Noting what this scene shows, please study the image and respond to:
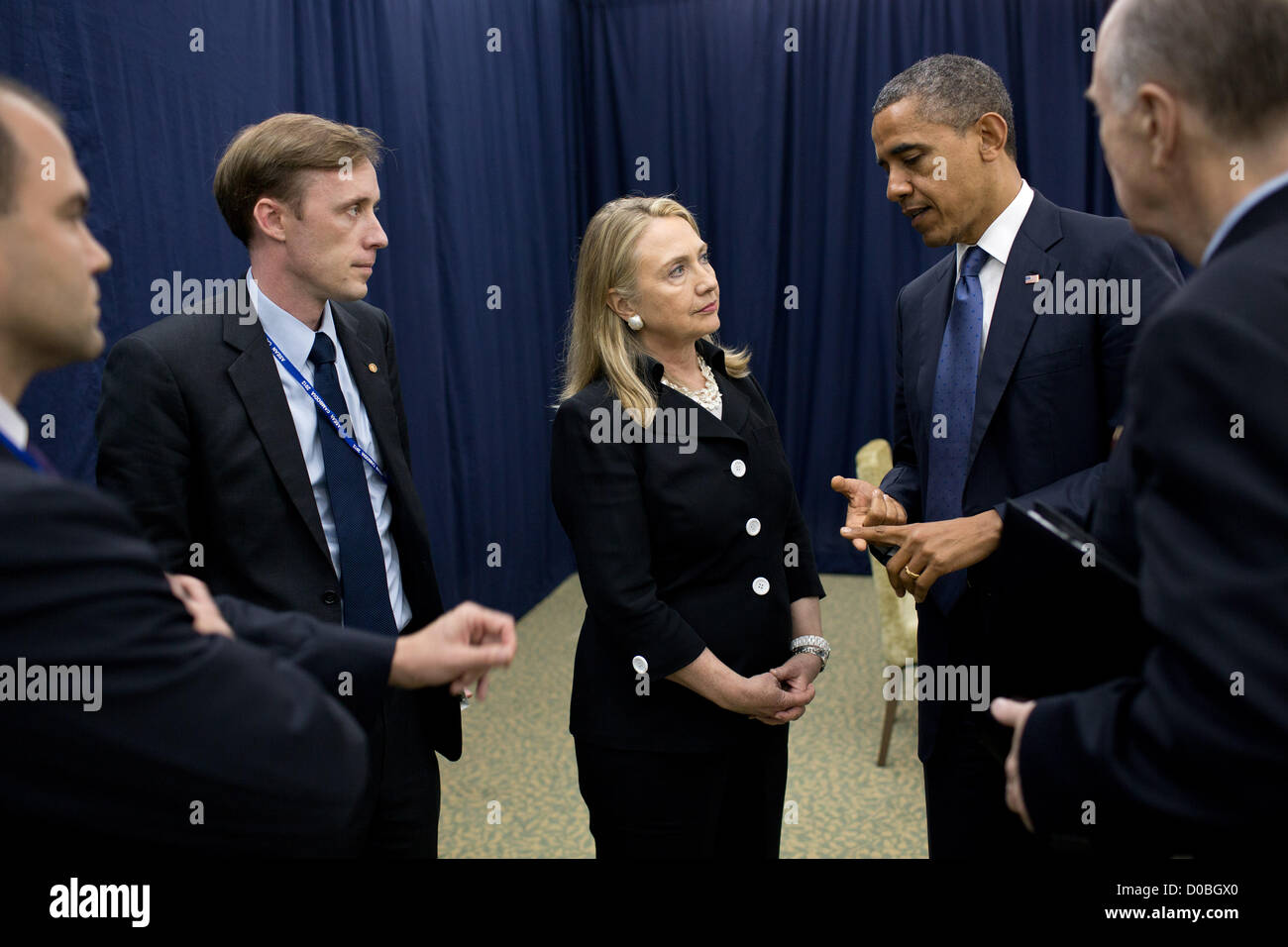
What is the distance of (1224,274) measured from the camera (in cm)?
83

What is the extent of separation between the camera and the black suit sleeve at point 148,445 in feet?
5.11

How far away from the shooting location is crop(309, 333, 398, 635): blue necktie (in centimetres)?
173

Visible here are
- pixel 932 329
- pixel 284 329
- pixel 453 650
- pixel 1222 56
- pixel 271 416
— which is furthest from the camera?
pixel 932 329

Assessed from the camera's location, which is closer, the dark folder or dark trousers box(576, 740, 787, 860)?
the dark folder

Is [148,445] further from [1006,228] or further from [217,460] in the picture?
[1006,228]

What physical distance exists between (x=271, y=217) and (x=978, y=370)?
136cm

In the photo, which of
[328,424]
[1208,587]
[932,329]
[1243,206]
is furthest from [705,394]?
[1208,587]

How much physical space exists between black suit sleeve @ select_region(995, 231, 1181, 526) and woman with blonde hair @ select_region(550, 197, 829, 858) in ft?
1.61

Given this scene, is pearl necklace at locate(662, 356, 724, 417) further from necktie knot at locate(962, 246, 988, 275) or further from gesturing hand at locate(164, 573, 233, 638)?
gesturing hand at locate(164, 573, 233, 638)

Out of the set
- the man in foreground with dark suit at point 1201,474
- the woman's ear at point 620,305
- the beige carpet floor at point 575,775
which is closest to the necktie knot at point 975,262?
the woman's ear at point 620,305

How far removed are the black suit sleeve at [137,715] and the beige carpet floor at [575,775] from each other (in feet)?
7.02

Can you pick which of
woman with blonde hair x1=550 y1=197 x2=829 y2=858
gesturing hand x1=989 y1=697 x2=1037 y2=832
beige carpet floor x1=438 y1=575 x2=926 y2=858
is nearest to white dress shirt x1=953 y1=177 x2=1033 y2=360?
woman with blonde hair x1=550 y1=197 x2=829 y2=858

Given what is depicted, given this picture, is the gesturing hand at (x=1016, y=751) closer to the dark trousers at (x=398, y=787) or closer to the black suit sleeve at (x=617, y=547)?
the black suit sleeve at (x=617, y=547)

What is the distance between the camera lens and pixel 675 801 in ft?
5.86
